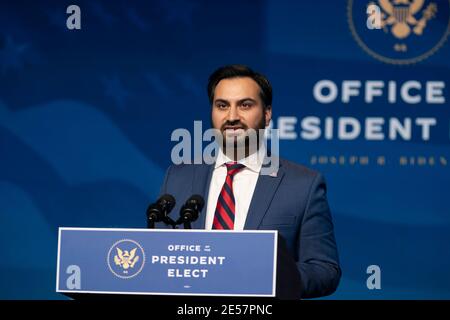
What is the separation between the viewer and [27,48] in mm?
5188

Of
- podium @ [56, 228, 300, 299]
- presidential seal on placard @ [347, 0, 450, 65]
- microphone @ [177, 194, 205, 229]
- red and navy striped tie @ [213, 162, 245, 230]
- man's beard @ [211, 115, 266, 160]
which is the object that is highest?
presidential seal on placard @ [347, 0, 450, 65]

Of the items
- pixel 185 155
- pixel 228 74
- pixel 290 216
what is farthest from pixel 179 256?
pixel 185 155

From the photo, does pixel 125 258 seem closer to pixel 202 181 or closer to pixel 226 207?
pixel 226 207

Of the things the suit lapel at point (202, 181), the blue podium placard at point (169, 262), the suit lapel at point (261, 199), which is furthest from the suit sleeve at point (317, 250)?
the suit lapel at point (202, 181)

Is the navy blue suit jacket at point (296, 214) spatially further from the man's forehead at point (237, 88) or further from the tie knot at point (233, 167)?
the man's forehead at point (237, 88)

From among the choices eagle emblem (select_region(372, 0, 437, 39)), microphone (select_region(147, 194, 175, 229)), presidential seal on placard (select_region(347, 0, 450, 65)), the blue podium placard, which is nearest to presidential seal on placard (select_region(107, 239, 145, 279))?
the blue podium placard

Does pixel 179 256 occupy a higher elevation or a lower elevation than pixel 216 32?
lower

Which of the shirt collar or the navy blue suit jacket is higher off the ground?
the shirt collar

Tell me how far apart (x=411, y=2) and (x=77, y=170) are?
2.20 metres

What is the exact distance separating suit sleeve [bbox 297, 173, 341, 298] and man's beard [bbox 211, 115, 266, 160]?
30cm

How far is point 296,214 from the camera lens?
11.0 feet

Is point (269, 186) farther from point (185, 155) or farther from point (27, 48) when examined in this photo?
point (27, 48)

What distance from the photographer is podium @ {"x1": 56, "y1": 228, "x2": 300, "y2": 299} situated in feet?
9.12

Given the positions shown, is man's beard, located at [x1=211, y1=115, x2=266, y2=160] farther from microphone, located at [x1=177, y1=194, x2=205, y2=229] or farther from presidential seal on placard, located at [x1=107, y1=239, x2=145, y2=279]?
presidential seal on placard, located at [x1=107, y1=239, x2=145, y2=279]
